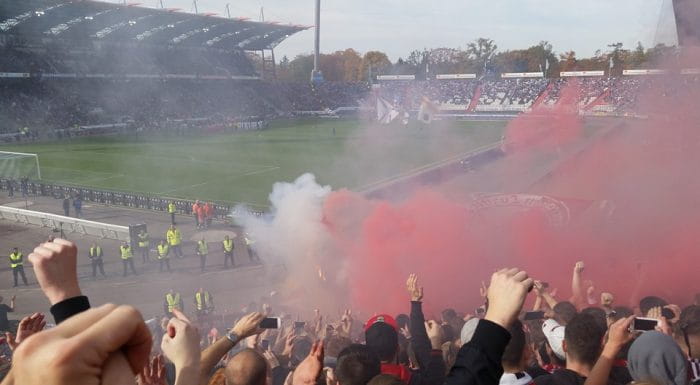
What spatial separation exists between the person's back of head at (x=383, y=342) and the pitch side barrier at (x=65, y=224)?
586 inches

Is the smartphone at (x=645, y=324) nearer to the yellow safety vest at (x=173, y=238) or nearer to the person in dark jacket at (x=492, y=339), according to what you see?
the person in dark jacket at (x=492, y=339)

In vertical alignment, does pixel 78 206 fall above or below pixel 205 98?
below

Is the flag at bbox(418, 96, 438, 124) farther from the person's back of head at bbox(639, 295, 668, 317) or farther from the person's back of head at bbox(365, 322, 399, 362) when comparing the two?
the person's back of head at bbox(365, 322, 399, 362)

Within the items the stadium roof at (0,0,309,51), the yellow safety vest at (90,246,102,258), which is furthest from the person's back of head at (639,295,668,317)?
the stadium roof at (0,0,309,51)

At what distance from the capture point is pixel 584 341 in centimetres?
320

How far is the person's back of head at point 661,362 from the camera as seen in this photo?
279 centimetres

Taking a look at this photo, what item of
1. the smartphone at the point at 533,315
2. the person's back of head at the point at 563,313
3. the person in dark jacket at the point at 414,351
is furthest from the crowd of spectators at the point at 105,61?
the person in dark jacket at the point at 414,351

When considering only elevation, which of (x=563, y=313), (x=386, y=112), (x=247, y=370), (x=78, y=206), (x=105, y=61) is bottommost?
(x=78, y=206)

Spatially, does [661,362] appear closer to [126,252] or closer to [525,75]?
[126,252]

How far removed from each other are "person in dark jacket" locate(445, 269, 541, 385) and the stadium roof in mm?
36183

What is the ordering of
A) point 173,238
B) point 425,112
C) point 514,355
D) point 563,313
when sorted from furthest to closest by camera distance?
point 425,112, point 173,238, point 563,313, point 514,355

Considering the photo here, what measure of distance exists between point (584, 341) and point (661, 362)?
0.45m

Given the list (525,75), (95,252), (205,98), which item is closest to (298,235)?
(95,252)

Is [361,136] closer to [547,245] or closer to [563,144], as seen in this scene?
[563,144]
